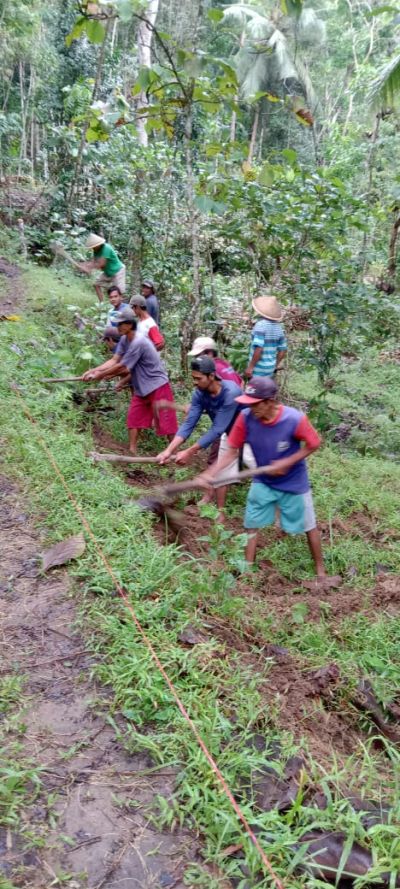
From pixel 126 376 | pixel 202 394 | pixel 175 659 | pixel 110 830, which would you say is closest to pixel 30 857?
pixel 110 830

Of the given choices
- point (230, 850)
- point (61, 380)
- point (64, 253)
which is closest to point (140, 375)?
point (61, 380)

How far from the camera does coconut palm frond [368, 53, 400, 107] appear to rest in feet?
24.8

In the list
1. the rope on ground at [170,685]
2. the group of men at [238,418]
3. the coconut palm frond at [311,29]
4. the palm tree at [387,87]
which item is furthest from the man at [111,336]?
the coconut palm frond at [311,29]

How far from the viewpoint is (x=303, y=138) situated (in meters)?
24.4

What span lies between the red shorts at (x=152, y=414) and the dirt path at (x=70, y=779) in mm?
2702

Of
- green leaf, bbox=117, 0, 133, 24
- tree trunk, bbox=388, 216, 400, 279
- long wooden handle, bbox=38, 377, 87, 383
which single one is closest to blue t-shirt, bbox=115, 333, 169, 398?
long wooden handle, bbox=38, 377, 87, 383

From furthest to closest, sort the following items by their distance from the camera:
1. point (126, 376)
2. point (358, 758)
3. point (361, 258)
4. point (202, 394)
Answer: point (361, 258) → point (126, 376) → point (202, 394) → point (358, 758)

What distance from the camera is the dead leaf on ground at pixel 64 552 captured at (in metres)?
3.53

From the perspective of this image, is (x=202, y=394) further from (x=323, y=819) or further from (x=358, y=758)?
(x=323, y=819)

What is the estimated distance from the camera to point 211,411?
197 inches

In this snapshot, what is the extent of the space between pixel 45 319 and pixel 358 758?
7.10 m

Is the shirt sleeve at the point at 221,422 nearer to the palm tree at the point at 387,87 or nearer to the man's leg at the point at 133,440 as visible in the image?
the man's leg at the point at 133,440

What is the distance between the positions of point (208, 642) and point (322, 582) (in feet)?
4.82

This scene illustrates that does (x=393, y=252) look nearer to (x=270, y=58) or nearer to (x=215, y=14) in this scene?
(x=215, y=14)
